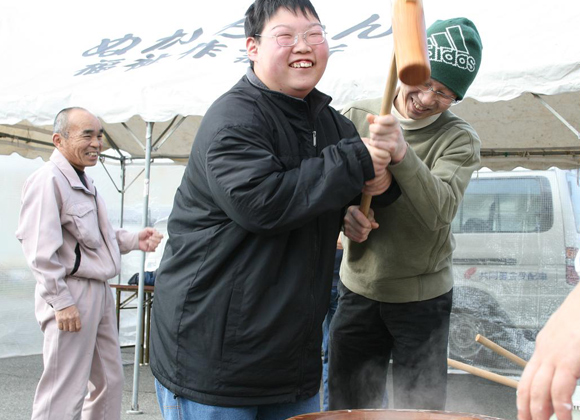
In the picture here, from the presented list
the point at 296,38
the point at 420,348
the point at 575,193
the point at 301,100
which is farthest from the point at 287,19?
the point at 575,193

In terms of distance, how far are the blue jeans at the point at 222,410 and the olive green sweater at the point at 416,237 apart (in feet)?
1.84

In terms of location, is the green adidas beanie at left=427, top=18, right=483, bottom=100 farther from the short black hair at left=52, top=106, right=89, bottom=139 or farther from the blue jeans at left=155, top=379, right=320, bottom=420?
the short black hair at left=52, top=106, right=89, bottom=139

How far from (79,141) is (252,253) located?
2.24m

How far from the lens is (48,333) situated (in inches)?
133

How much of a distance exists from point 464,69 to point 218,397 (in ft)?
4.35

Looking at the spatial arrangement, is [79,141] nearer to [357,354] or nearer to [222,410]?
[357,354]

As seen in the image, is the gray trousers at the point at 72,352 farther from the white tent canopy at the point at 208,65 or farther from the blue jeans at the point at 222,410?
the blue jeans at the point at 222,410

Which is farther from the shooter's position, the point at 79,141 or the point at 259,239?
the point at 79,141

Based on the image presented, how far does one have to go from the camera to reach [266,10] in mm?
1775

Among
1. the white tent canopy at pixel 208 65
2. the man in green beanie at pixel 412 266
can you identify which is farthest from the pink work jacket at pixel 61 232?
the man in green beanie at pixel 412 266

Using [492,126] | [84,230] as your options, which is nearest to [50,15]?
[84,230]

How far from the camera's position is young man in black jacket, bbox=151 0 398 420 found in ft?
5.11

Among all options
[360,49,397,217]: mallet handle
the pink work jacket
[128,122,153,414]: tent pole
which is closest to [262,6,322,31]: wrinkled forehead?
[360,49,397,217]: mallet handle

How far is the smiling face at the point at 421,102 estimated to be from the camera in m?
2.12
